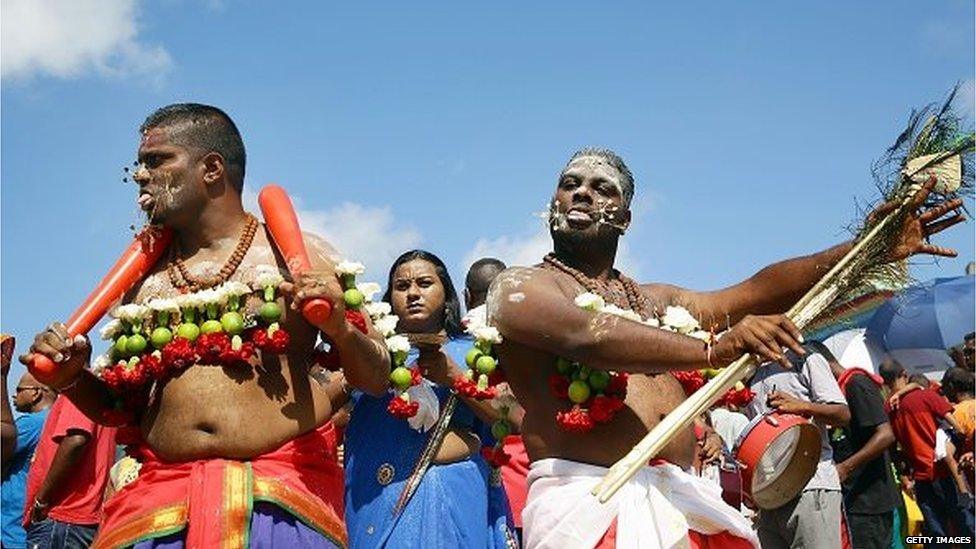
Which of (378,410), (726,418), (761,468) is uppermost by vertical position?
(726,418)

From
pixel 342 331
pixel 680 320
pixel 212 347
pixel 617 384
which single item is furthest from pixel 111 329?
pixel 680 320

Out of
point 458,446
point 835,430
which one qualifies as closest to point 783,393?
point 835,430

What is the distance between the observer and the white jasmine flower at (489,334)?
16.0ft

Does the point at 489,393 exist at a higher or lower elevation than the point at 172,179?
lower

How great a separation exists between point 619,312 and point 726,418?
5194mm

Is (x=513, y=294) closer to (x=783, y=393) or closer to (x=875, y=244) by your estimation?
(x=875, y=244)

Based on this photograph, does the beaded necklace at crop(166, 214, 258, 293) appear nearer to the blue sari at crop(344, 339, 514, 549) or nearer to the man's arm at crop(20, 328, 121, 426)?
the man's arm at crop(20, 328, 121, 426)

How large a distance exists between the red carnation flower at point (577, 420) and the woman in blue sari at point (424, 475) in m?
1.74

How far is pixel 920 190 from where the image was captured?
4.37 metres

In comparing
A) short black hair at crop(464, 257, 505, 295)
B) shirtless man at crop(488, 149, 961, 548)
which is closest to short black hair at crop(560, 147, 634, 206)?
shirtless man at crop(488, 149, 961, 548)

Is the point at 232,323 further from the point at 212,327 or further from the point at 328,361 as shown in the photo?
the point at 328,361

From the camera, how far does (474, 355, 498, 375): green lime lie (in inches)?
196

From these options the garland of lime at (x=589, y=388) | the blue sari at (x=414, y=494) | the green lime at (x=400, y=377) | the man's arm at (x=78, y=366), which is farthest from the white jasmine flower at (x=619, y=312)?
the blue sari at (x=414, y=494)

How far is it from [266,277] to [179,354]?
407 millimetres
